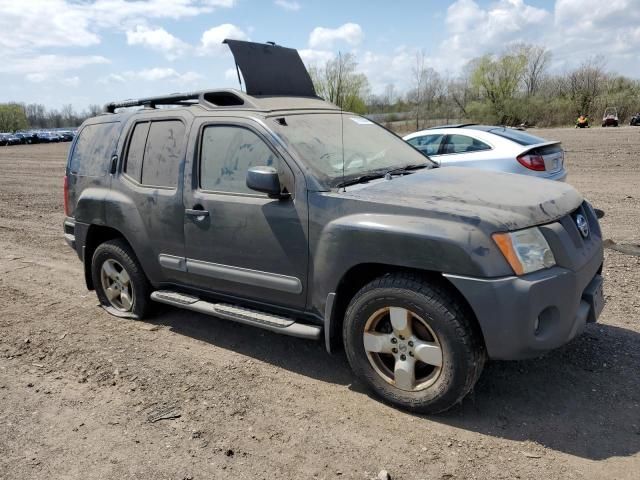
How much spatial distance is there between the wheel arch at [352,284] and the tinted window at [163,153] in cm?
175

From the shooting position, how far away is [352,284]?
3.67 metres

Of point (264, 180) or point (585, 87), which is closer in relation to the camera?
point (264, 180)

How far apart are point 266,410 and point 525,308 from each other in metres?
1.76

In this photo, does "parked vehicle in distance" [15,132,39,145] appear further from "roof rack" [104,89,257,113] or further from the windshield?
the windshield

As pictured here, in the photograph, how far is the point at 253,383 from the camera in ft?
12.8

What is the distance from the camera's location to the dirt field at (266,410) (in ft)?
9.70

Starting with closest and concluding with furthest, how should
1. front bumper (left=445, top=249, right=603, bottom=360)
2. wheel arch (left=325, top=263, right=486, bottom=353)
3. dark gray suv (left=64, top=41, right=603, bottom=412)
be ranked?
front bumper (left=445, top=249, right=603, bottom=360)
dark gray suv (left=64, top=41, right=603, bottom=412)
wheel arch (left=325, top=263, right=486, bottom=353)

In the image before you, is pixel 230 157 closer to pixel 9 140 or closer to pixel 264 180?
pixel 264 180

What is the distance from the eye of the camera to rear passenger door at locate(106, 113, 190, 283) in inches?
174

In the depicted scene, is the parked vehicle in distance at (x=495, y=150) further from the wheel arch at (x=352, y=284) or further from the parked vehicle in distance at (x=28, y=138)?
the parked vehicle in distance at (x=28, y=138)

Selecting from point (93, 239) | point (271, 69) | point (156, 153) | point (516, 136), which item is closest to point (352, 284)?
point (156, 153)

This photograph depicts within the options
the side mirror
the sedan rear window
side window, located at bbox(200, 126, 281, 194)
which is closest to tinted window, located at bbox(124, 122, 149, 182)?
side window, located at bbox(200, 126, 281, 194)

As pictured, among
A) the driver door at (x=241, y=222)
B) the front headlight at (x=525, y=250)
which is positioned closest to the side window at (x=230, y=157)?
the driver door at (x=241, y=222)

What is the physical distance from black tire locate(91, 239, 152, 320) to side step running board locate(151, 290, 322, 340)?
0.27 meters
